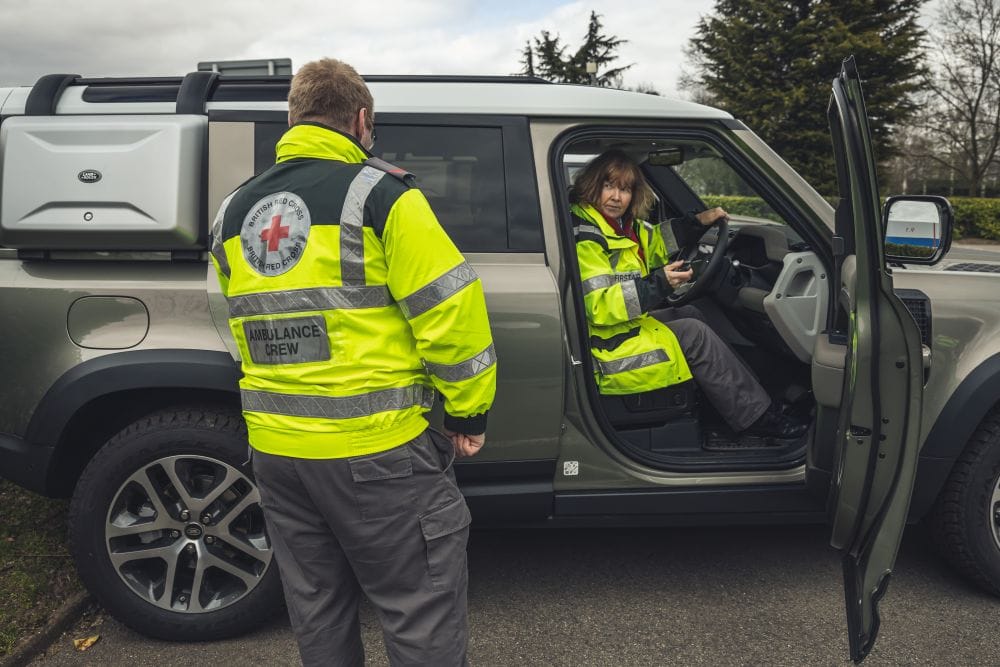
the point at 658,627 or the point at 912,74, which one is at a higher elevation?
the point at 912,74

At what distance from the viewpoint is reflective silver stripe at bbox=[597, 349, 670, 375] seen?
2.86 meters

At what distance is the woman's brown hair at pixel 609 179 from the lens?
3.12 meters

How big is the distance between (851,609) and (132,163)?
8.16 feet

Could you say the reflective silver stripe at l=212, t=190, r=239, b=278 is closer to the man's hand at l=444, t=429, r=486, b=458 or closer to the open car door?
the man's hand at l=444, t=429, r=486, b=458

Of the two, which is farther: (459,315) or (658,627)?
(658,627)

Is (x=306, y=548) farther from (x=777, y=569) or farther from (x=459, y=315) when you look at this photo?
(x=777, y=569)

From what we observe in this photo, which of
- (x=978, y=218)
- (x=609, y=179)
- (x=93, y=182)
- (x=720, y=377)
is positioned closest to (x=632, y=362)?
(x=720, y=377)

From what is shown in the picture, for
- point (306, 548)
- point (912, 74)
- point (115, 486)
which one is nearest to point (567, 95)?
point (306, 548)

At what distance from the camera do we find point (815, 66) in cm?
2475

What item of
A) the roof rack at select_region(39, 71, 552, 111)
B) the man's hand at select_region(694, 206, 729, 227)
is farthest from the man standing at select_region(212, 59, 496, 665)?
the man's hand at select_region(694, 206, 729, 227)

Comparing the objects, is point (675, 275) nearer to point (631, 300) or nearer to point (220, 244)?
point (631, 300)

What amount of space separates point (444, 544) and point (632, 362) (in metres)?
1.26

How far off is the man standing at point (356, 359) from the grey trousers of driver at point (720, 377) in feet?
4.73

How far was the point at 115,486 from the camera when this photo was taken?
259cm
